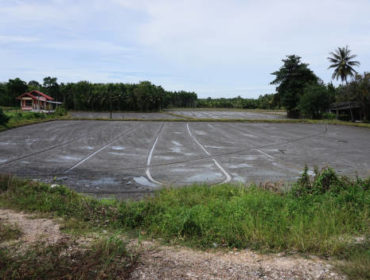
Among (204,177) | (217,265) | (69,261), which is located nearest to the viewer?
(69,261)

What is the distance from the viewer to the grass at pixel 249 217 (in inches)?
166

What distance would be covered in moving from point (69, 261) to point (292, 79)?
5740 centimetres

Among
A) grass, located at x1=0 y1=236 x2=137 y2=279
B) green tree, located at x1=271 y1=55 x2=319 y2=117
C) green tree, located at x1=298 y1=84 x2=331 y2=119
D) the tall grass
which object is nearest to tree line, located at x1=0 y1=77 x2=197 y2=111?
green tree, located at x1=271 y1=55 x2=319 y2=117

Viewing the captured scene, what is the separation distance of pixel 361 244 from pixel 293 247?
957mm

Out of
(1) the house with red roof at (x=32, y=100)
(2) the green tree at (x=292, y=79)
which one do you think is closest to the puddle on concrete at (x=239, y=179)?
(2) the green tree at (x=292, y=79)

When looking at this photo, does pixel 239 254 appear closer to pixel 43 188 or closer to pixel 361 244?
pixel 361 244

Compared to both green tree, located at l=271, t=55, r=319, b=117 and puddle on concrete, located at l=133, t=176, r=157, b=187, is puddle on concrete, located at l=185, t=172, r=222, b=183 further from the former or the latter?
green tree, located at l=271, t=55, r=319, b=117

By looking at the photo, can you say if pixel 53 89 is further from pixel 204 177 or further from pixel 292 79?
pixel 204 177

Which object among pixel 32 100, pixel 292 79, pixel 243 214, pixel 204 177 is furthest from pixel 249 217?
pixel 32 100

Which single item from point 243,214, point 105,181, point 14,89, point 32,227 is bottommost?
point 105,181

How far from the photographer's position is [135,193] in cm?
776

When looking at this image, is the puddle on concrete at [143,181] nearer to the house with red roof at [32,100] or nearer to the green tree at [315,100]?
the green tree at [315,100]

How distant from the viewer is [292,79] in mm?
55344

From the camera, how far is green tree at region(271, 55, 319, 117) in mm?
54875
